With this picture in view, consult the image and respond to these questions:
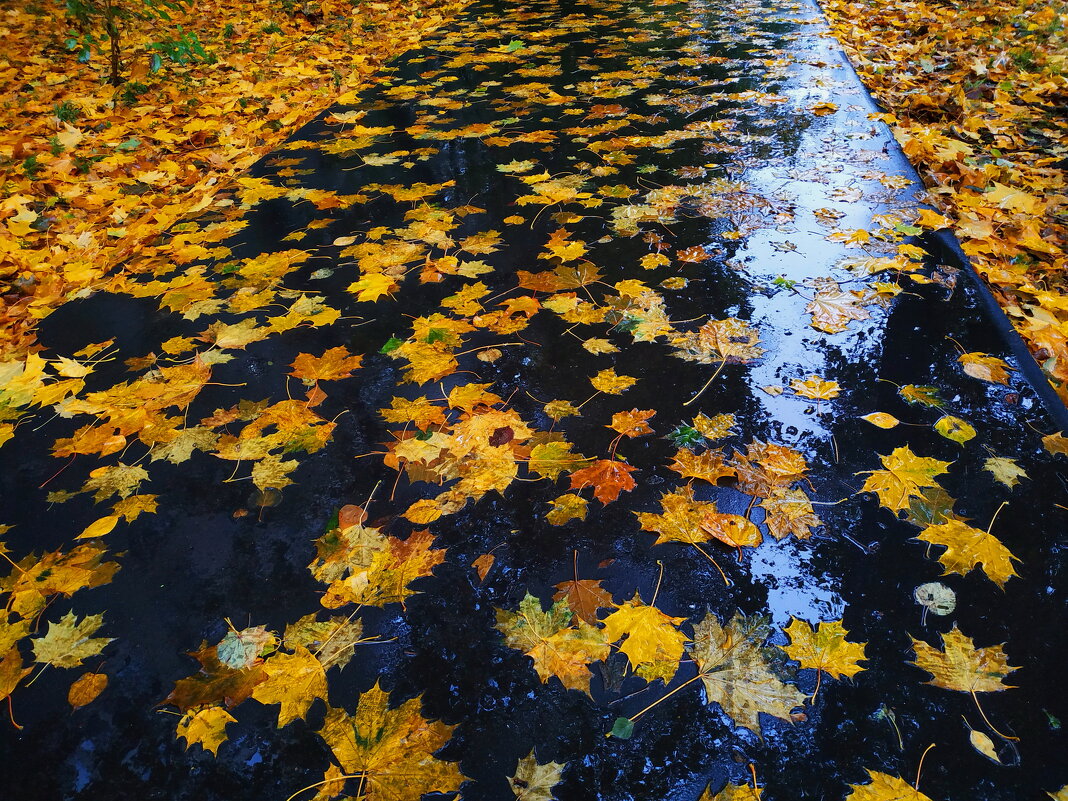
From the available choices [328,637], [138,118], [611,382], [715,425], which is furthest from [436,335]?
[138,118]

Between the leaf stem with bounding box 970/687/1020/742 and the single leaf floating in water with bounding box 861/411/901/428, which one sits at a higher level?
the single leaf floating in water with bounding box 861/411/901/428

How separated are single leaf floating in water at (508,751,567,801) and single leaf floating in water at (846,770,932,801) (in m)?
0.52

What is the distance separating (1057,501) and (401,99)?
180 inches

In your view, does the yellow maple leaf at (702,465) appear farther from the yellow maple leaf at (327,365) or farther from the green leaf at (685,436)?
the yellow maple leaf at (327,365)

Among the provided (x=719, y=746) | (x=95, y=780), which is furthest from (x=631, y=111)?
(x=95, y=780)

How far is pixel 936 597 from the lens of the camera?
4.49 ft

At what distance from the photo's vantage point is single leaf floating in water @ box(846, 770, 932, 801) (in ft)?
3.55

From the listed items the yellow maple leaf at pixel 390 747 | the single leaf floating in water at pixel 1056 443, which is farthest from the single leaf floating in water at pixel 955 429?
the yellow maple leaf at pixel 390 747

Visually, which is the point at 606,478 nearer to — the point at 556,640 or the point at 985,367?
the point at 556,640

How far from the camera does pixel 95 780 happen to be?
1.19 m

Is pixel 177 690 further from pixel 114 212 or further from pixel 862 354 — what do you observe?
pixel 114 212

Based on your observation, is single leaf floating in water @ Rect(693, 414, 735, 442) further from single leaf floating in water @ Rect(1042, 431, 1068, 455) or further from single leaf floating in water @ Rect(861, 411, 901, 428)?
single leaf floating in water @ Rect(1042, 431, 1068, 455)

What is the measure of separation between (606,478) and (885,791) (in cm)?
88

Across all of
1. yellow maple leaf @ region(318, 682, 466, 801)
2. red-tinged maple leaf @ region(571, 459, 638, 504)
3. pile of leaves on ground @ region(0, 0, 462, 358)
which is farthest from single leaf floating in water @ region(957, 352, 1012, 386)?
pile of leaves on ground @ region(0, 0, 462, 358)
